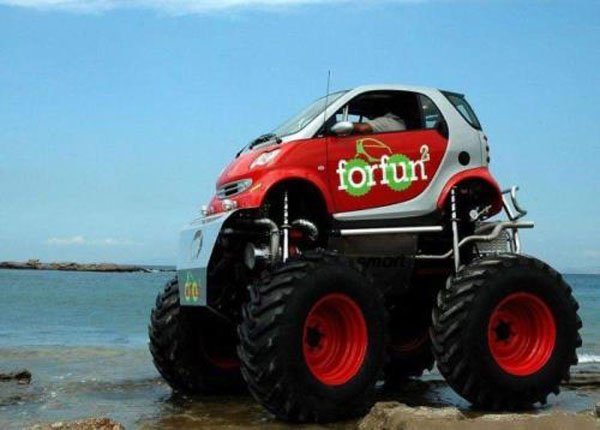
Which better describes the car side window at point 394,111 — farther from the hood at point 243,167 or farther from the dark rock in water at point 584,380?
the dark rock in water at point 584,380

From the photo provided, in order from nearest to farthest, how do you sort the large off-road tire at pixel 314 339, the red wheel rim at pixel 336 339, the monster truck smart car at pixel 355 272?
the large off-road tire at pixel 314 339, the monster truck smart car at pixel 355 272, the red wheel rim at pixel 336 339

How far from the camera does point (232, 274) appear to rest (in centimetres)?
820

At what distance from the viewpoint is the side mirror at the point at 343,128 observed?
7.80 m

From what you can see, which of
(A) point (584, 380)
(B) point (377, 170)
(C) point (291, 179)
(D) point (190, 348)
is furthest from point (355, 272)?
(A) point (584, 380)

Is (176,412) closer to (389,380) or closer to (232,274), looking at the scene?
(232,274)

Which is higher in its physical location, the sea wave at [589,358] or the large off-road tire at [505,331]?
the large off-road tire at [505,331]

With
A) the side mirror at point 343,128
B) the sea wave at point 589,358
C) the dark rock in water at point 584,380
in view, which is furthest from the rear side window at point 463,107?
the sea wave at point 589,358

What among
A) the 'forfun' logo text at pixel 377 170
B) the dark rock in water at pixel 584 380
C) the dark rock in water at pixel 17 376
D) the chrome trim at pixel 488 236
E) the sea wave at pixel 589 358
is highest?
the 'forfun' logo text at pixel 377 170

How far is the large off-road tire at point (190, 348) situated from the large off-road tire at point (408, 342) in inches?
71.4

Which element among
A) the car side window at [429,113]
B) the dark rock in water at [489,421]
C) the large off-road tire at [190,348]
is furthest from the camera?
Answer: the large off-road tire at [190,348]

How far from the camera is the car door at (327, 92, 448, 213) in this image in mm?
7961

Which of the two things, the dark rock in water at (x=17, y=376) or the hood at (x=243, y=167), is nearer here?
the hood at (x=243, y=167)

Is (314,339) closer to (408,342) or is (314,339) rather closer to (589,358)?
(408,342)

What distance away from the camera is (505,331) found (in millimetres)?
8133
